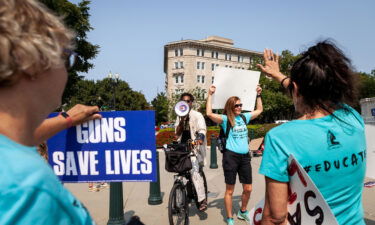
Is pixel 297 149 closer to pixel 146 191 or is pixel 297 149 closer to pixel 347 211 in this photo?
pixel 347 211

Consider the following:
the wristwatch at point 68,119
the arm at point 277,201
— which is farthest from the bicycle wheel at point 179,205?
the arm at point 277,201

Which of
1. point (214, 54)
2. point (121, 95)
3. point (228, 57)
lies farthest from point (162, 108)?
point (228, 57)

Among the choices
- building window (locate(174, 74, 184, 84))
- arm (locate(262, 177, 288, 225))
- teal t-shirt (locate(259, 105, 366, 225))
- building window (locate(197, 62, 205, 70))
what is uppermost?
building window (locate(197, 62, 205, 70))

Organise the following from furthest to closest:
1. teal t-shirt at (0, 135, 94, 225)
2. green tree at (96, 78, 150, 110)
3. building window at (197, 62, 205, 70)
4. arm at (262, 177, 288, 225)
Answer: building window at (197, 62, 205, 70), green tree at (96, 78, 150, 110), arm at (262, 177, 288, 225), teal t-shirt at (0, 135, 94, 225)

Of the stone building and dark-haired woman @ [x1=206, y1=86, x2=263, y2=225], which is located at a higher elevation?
the stone building

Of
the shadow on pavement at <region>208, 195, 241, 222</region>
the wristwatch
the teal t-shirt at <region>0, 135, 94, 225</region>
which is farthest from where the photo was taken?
the shadow on pavement at <region>208, 195, 241, 222</region>

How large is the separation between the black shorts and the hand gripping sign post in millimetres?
2957

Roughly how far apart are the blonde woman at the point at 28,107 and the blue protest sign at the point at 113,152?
188 cm

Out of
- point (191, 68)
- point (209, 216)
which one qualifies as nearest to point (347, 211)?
point (209, 216)

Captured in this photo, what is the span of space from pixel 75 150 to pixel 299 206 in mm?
2110

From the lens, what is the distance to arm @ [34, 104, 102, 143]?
1621 mm

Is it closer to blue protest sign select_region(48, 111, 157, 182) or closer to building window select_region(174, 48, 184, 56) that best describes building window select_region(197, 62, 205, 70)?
building window select_region(174, 48, 184, 56)

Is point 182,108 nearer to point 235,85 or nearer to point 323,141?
point 235,85

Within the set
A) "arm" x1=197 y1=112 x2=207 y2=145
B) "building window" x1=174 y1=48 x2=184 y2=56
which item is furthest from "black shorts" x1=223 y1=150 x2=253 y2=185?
"building window" x1=174 y1=48 x2=184 y2=56
